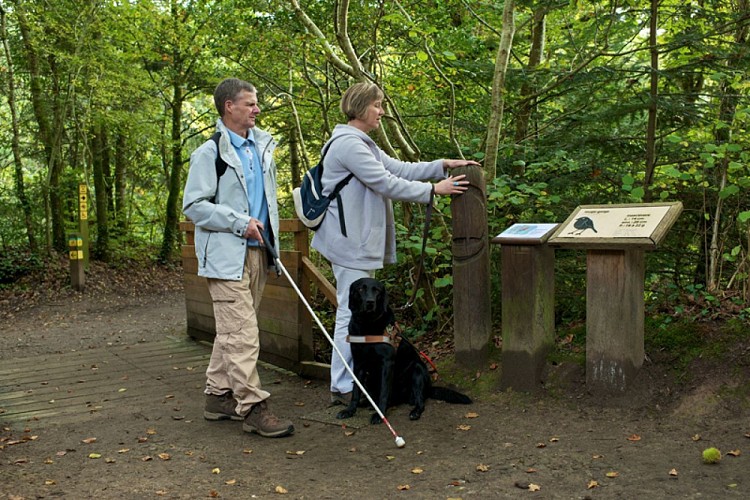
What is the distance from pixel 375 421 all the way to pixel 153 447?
4.51 feet

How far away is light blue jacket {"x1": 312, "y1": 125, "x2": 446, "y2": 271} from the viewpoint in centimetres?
462

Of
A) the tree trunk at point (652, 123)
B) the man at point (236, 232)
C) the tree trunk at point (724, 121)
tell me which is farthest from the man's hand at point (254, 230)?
the tree trunk at point (724, 121)

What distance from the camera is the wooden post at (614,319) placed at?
171 inches

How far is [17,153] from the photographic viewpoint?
14570 mm

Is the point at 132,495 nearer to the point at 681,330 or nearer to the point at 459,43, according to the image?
Result: the point at 681,330

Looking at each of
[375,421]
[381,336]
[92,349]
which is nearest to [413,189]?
[381,336]

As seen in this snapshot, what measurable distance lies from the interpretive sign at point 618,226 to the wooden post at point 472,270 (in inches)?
22.3

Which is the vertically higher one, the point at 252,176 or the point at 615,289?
the point at 252,176

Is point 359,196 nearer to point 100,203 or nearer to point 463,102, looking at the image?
point 463,102

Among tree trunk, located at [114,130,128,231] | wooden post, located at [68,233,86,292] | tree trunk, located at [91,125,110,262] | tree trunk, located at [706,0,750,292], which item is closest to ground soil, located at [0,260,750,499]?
tree trunk, located at [706,0,750,292]

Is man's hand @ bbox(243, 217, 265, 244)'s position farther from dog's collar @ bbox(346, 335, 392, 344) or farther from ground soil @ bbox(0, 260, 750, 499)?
ground soil @ bbox(0, 260, 750, 499)

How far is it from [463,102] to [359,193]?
386cm

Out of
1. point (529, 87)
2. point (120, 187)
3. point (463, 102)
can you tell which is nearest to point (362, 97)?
point (529, 87)

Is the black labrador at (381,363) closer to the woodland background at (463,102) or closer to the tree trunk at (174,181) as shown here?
the woodland background at (463,102)
